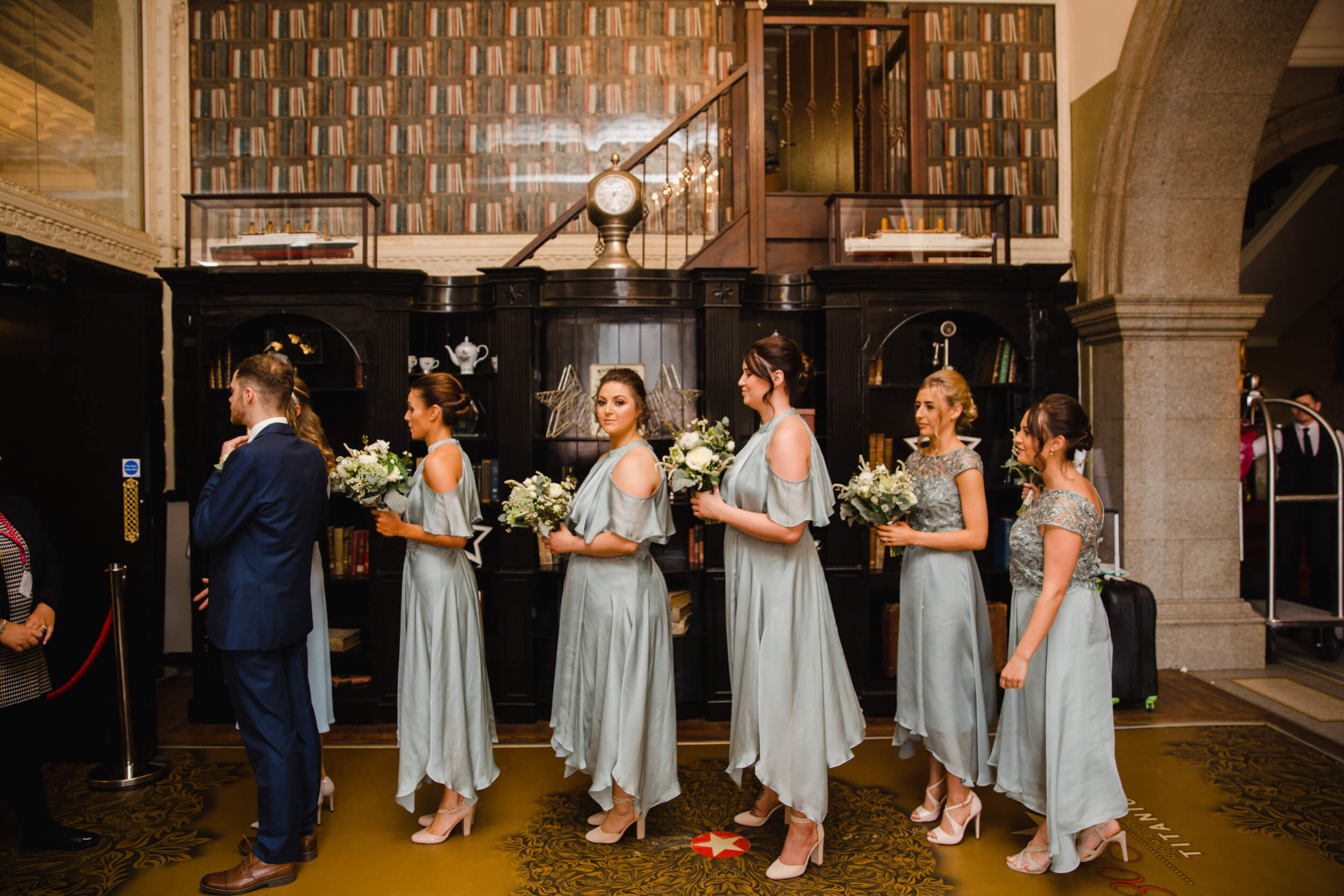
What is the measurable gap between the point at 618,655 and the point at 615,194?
303 cm

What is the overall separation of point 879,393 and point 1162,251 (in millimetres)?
2048

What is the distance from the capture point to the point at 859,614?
5.00 m

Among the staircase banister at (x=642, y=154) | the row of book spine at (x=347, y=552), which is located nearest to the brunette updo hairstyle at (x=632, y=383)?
the staircase banister at (x=642, y=154)

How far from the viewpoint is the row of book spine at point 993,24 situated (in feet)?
20.6

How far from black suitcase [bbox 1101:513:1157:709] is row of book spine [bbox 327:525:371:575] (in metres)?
4.28

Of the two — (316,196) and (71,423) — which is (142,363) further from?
(316,196)

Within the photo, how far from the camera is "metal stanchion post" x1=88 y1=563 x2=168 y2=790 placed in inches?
152

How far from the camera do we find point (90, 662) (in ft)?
12.2

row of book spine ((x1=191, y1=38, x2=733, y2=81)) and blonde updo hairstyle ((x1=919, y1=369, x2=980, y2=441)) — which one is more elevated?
row of book spine ((x1=191, y1=38, x2=733, y2=81))

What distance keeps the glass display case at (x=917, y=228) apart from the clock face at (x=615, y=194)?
1223mm

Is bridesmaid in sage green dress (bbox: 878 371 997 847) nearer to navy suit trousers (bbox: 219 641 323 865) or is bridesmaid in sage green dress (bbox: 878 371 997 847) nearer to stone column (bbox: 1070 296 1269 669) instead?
navy suit trousers (bbox: 219 641 323 865)

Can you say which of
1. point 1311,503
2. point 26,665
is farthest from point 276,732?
point 1311,503

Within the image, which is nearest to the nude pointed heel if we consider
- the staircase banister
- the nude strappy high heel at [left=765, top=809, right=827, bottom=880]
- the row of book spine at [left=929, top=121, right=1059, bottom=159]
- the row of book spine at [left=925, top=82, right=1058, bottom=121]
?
the nude strappy high heel at [left=765, top=809, right=827, bottom=880]

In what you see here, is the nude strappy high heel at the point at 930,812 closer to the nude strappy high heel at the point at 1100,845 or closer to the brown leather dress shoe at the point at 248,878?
the nude strappy high heel at the point at 1100,845
